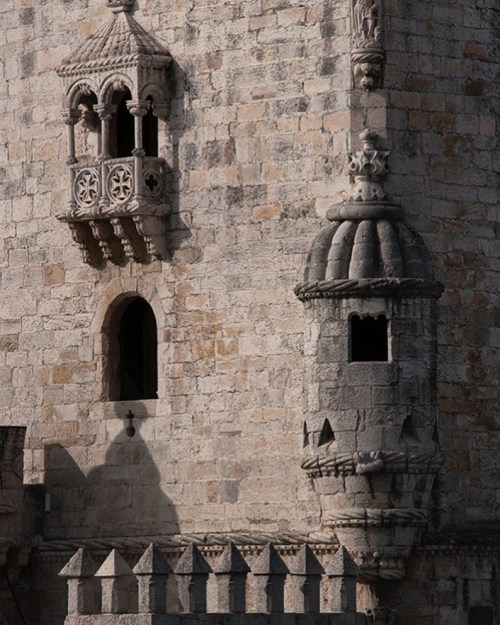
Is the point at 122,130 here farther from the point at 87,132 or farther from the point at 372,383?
the point at 372,383

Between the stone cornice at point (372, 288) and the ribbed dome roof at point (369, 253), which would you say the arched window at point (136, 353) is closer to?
the ribbed dome roof at point (369, 253)

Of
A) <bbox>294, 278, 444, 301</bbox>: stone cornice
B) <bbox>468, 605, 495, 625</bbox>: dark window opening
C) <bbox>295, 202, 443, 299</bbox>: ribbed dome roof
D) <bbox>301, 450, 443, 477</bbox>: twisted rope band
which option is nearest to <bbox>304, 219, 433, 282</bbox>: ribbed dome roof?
<bbox>295, 202, 443, 299</bbox>: ribbed dome roof

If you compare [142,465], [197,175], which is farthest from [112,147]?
[142,465]

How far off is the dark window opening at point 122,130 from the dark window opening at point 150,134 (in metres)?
0.22

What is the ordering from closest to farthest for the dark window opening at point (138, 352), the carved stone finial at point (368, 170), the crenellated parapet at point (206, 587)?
the crenellated parapet at point (206, 587) → the carved stone finial at point (368, 170) → the dark window opening at point (138, 352)

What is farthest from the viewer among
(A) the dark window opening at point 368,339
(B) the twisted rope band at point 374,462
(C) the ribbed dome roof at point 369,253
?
(A) the dark window opening at point 368,339

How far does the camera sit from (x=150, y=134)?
4750cm

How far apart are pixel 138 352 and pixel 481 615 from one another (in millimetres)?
6304

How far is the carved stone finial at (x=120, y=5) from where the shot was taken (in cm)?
4781

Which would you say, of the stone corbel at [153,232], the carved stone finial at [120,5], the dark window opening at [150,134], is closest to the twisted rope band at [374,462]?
the stone corbel at [153,232]

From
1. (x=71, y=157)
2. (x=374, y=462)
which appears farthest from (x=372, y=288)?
(x=71, y=157)

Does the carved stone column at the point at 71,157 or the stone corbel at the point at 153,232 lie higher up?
the carved stone column at the point at 71,157

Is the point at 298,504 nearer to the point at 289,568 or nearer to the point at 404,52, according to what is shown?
the point at 289,568

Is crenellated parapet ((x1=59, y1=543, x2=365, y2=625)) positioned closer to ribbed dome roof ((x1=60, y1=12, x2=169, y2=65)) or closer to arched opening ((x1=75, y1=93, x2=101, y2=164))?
arched opening ((x1=75, y1=93, x2=101, y2=164))
